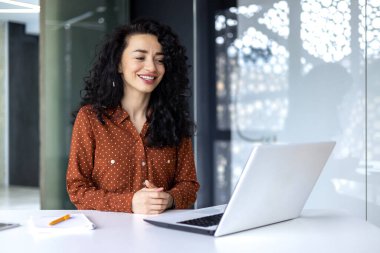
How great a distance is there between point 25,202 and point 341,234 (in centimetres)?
622

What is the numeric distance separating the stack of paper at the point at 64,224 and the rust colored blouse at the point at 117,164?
1.11 ft

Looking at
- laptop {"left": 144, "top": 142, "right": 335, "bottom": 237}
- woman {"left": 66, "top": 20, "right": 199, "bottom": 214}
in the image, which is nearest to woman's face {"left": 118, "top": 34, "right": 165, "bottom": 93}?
woman {"left": 66, "top": 20, "right": 199, "bottom": 214}

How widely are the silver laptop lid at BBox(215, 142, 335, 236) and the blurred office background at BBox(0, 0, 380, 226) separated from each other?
236cm

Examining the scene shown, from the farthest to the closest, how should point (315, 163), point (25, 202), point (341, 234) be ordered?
point (25, 202) → point (315, 163) → point (341, 234)

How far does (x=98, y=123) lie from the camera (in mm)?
2293

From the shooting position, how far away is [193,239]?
1.51 meters

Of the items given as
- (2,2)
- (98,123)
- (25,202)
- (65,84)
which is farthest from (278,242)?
(25,202)

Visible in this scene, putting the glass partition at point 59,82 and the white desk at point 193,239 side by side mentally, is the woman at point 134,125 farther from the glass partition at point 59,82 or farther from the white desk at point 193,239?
the glass partition at point 59,82

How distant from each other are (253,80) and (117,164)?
2533 millimetres

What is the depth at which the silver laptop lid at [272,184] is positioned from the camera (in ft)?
4.80

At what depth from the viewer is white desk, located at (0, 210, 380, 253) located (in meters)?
1.42

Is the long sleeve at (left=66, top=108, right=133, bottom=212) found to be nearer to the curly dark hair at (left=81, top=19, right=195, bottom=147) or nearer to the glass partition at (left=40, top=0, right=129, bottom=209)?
the curly dark hair at (left=81, top=19, right=195, bottom=147)

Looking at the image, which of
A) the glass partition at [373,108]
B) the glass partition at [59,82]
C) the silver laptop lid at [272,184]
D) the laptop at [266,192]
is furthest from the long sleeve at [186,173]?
the glass partition at [59,82]

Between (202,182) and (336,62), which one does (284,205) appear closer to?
(336,62)
